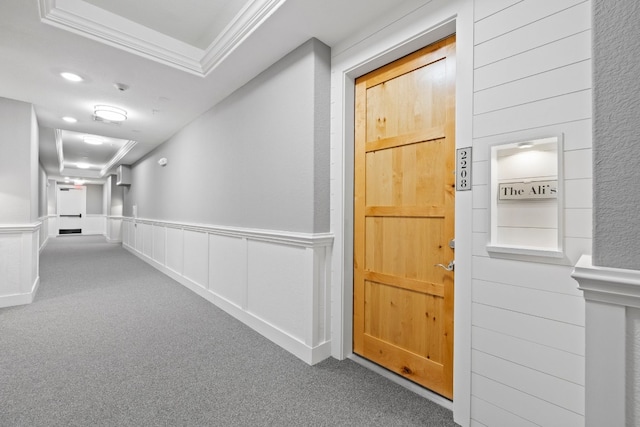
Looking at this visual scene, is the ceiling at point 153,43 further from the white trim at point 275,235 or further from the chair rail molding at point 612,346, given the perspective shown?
the chair rail molding at point 612,346

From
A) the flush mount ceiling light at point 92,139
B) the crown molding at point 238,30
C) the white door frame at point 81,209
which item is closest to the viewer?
the crown molding at point 238,30

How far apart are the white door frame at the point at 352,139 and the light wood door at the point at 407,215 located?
71 mm

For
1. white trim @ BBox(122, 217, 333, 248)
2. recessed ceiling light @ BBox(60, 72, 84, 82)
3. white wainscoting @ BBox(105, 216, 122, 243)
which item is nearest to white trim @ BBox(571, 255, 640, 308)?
white trim @ BBox(122, 217, 333, 248)

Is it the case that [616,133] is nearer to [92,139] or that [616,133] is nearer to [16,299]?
[16,299]

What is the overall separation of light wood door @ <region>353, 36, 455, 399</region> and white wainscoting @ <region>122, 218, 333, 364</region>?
319 mm

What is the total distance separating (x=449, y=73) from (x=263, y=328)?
8.30 ft

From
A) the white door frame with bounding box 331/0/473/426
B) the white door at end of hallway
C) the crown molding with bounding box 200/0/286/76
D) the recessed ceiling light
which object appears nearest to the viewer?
the white door frame with bounding box 331/0/473/426

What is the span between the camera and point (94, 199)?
14.6 metres

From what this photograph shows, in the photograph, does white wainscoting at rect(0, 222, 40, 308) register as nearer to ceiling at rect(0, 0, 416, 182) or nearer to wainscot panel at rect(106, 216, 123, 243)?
ceiling at rect(0, 0, 416, 182)

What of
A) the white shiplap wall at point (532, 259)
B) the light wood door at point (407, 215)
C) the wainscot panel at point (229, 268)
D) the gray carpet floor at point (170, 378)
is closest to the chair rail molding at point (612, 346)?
the white shiplap wall at point (532, 259)

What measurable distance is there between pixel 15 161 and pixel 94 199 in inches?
532

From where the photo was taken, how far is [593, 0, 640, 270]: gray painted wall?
2.60 ft

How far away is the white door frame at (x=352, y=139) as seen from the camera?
154 centimetres

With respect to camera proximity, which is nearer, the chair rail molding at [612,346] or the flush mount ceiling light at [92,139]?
the chair rail molding at [612,346]
